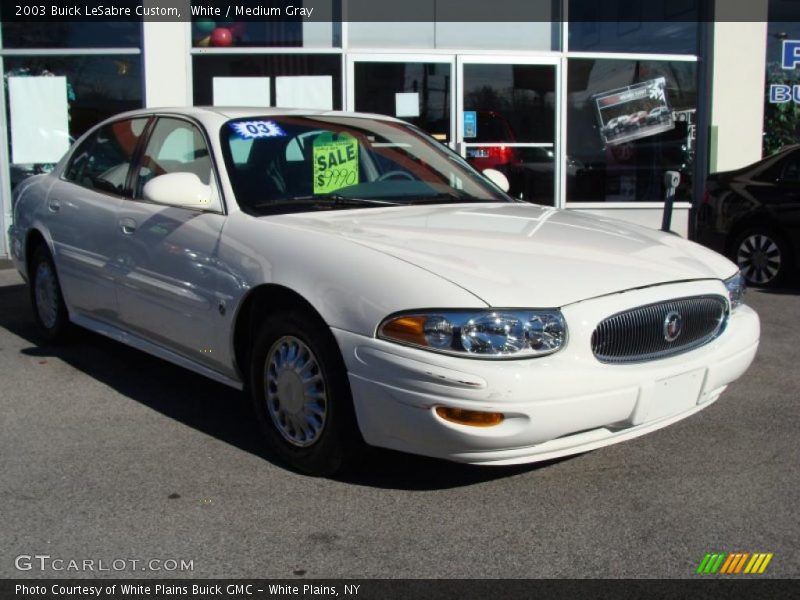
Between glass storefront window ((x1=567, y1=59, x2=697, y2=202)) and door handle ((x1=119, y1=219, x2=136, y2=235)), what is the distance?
312 inches

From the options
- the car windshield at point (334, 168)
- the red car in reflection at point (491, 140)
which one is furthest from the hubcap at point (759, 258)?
the car windshield at point (334, 168)

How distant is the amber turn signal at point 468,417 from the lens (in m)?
3.38

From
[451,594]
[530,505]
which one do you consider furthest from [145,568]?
[530,505]

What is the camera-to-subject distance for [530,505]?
3.67 m

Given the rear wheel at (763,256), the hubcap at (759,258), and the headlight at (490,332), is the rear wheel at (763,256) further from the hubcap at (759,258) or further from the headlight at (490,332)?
the headlight at (490,332)

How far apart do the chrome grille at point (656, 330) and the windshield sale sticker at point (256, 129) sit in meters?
2.09

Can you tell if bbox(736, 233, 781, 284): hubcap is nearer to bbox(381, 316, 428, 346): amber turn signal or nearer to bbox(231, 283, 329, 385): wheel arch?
bbox(231, 283, 329, 385): wheel arch

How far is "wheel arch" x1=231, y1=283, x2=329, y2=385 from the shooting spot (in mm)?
3904

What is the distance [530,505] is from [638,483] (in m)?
0.53

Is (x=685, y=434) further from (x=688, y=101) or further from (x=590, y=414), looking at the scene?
(x=688, y=101)

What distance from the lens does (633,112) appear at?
39.8ft

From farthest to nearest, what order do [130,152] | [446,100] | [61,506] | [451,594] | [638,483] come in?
[446,100] < [130,152] < [638,483] < [61,506] < [451,594]

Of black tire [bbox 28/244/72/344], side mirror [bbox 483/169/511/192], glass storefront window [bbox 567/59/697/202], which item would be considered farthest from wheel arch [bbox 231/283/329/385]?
glass storefront window [bbox 567/59/697/202]

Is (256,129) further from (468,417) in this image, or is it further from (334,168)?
(468,417)
